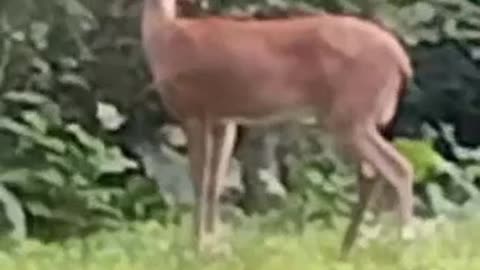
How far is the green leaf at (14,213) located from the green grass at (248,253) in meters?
0.14

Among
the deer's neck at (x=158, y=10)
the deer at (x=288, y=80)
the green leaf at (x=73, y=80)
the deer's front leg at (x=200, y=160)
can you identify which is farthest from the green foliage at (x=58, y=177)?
the deer's neck at (x=158, y=10)

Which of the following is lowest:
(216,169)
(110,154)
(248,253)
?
(110,154)

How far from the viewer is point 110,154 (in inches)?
323

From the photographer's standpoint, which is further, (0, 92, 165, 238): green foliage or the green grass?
(0, 92, 165, 238): green foliage

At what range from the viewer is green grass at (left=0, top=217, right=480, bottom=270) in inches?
264

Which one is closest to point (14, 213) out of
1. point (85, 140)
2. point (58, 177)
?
point (58, 177)

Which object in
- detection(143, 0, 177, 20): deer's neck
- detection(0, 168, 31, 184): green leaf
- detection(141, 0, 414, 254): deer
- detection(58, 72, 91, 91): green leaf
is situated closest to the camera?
detection(141, 0, 414, 254): deer

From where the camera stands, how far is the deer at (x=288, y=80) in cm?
670

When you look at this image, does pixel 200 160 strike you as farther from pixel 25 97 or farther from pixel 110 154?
pixel 25 97

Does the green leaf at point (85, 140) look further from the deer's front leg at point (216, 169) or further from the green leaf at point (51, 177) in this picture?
the deer's front leg at point (216, 169)

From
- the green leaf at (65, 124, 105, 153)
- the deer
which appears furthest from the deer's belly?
the green leaf at (65, 124, 105, 153)

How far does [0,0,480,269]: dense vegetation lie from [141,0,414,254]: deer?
32cm

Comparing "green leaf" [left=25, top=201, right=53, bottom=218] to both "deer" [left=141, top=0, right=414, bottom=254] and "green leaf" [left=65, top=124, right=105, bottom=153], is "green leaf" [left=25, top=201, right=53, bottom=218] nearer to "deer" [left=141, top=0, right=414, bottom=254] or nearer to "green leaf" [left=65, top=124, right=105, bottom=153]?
"green leaf" [left=65, top=124, right=105, bottom=153]

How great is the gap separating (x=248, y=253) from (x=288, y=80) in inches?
25.8
